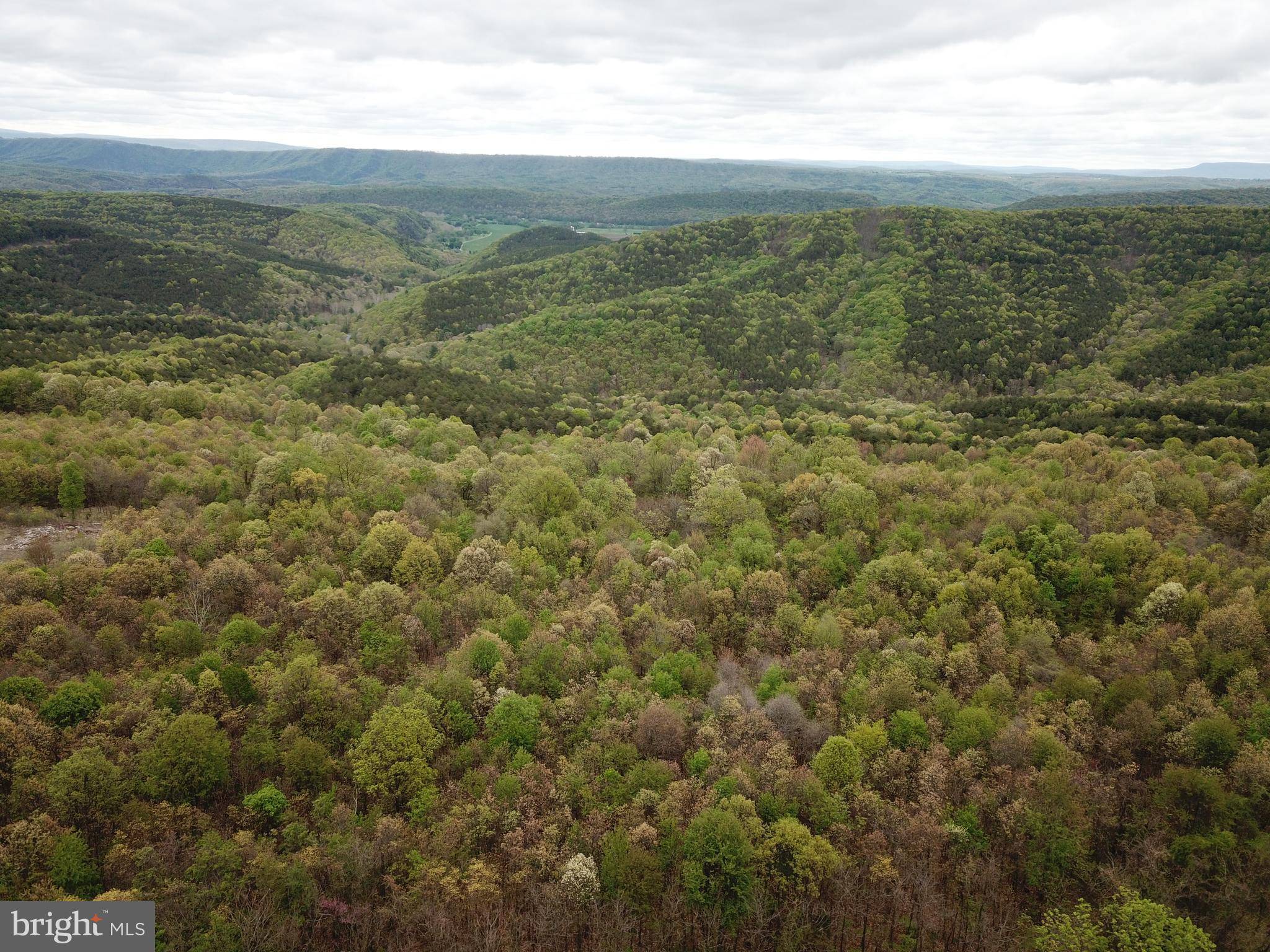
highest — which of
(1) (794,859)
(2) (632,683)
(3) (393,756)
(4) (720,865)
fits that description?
(2) (632,683)

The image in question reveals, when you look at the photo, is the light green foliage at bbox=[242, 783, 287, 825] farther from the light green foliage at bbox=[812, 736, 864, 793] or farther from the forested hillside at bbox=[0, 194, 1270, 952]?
the light green foliage at bbox=[812, 736, 864, 793]

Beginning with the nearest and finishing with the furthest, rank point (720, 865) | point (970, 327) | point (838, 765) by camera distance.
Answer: point (720, 865) < point (838, 765) < point (970, 327)

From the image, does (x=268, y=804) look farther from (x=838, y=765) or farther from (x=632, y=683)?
(x=838, y=765)

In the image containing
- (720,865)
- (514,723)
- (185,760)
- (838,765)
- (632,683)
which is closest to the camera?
(720,865)

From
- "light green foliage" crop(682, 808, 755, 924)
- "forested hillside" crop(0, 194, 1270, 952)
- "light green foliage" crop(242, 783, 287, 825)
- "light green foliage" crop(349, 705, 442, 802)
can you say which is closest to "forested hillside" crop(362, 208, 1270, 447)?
"forested hillside" crop(0, 194, 1270, 952)

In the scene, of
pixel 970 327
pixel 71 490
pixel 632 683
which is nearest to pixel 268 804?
pixel 632 683

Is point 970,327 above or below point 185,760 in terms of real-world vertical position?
above

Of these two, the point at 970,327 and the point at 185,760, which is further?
the point at 970,327

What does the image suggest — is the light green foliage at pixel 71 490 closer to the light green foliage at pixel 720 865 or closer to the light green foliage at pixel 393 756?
the light green foliage at pixel 393 756

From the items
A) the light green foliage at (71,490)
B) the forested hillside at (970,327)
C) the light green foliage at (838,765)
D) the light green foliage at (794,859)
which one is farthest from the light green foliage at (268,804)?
the forested hillside at (970,327)
